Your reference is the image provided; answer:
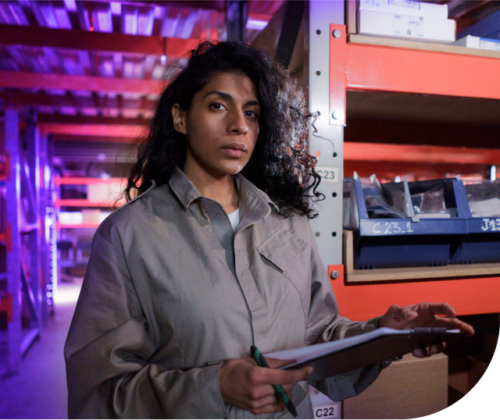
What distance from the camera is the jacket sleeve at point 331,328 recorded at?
1.01m

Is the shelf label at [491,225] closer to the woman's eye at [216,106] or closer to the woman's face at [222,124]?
the woman's face at [222,124]

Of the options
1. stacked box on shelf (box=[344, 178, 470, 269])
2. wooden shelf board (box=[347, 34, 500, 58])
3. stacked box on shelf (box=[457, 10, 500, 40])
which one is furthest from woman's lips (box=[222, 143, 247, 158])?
stacked box on shelf (box=[457, 10, 500, 40])

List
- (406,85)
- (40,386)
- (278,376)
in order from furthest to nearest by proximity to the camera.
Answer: (40,386) < (406,85) < (278,376)

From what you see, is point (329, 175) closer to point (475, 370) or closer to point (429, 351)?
point (429, 351)

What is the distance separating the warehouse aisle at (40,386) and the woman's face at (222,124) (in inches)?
115

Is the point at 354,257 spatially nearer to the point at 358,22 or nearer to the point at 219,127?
the point at 219,127

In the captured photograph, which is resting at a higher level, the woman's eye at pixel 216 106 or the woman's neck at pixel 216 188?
the woman's eye at pixel 216 106

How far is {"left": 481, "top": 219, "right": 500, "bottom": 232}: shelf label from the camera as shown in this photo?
1.32m

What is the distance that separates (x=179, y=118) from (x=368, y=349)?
0.83 meters

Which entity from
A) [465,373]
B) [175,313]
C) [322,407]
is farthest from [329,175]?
[465,373]

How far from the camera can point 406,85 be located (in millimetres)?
1234

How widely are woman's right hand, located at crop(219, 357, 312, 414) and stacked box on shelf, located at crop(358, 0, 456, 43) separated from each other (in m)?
1.14

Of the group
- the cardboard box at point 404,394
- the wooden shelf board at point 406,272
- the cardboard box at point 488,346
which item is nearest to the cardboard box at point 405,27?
the wooden shelf board at point 406,272

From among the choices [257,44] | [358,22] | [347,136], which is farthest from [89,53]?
[358,22]
